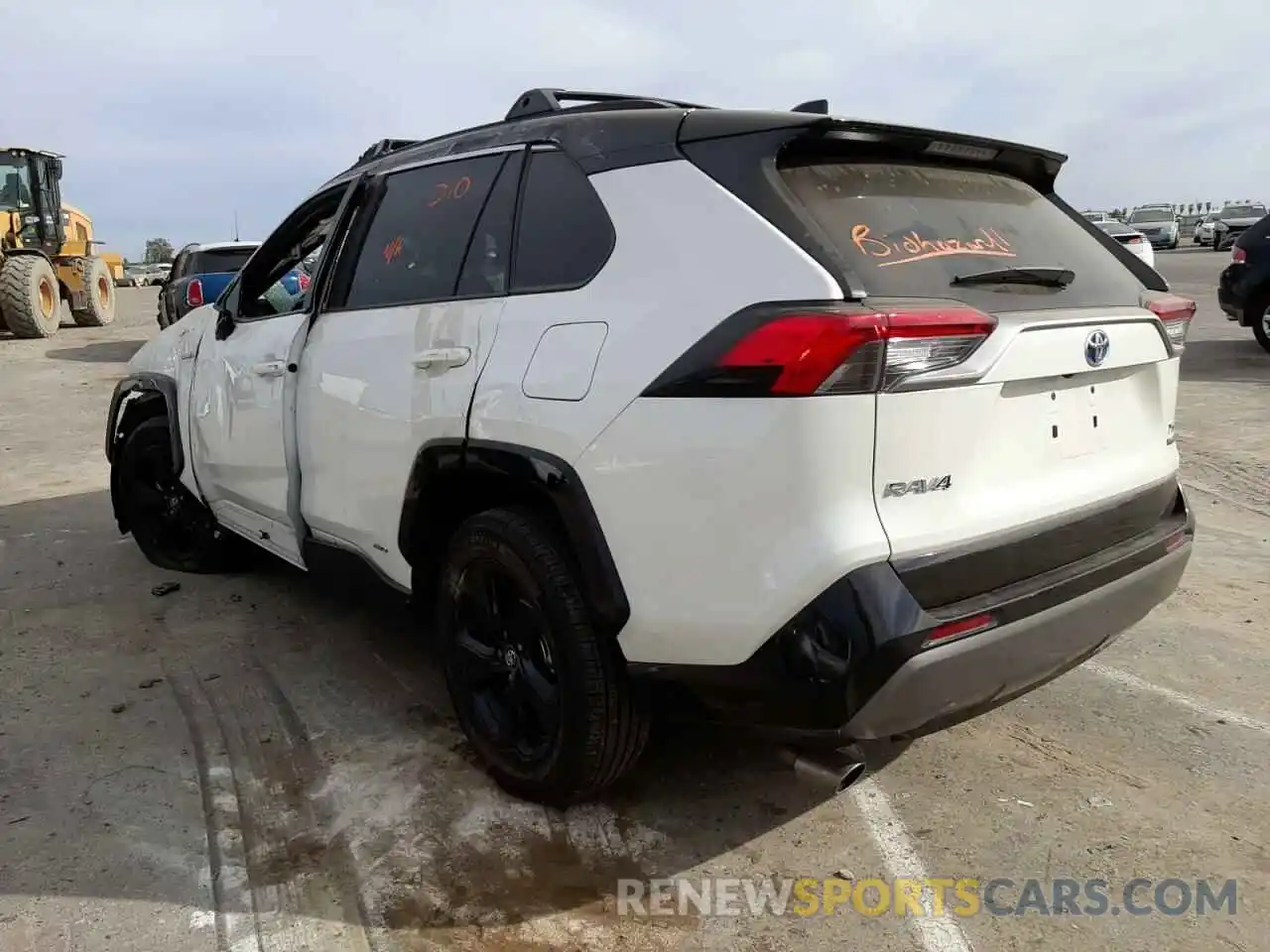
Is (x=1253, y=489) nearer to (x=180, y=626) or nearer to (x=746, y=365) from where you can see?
(x=746, y=365)

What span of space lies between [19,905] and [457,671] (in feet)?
4.01

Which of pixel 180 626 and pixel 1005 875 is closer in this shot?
pixel 1005 875

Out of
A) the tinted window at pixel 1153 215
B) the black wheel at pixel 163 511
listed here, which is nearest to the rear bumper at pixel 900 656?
the black wheel at pixel 163 511

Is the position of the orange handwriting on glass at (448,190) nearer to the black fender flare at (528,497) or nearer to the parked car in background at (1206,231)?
the black fender flare at (528,497)

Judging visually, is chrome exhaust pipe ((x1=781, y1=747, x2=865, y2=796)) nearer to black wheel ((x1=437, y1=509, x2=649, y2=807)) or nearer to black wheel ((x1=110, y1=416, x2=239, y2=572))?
black wheel ((x1=437, y1=509, x2=649, y2=807))

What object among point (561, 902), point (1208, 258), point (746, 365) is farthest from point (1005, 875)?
point (1208, 258)

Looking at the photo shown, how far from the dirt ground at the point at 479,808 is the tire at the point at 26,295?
14.4 meters

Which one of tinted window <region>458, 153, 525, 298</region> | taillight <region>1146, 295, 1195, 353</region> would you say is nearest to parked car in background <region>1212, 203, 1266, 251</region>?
taillight <region>1146, 295, 1195, 353</region>

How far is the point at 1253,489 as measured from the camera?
5977 millimetres

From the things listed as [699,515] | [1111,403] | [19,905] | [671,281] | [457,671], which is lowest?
[19,905]

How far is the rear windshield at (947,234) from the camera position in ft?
7.22

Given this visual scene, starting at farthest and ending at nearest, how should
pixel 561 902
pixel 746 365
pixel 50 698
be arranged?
pixel 50 698 → pixel 561 902 → pixel 746 365

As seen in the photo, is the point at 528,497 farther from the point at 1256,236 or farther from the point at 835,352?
the point at 1256,236

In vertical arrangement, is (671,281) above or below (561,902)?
above
